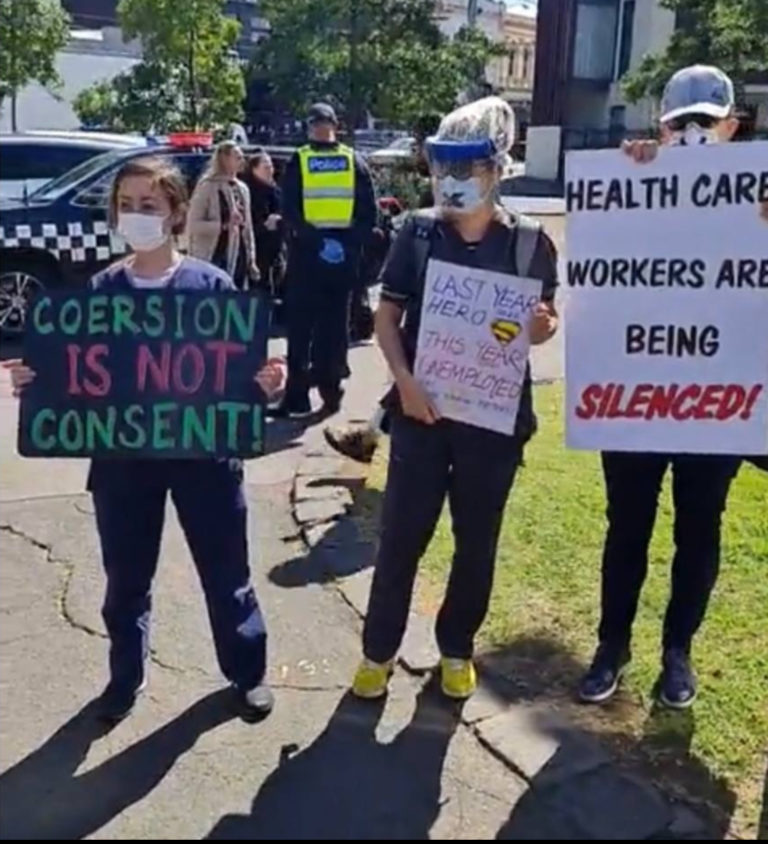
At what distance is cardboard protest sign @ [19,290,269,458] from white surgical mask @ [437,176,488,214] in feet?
2.02

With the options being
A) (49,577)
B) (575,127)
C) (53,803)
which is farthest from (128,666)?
(575,127)

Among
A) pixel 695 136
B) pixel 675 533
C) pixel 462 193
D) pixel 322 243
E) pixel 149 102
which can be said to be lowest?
pixel 675 533

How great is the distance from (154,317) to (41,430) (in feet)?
1.58

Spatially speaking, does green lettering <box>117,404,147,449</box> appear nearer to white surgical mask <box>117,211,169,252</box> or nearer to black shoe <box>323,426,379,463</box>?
white surgical mask <box>117,211,169,252</box>

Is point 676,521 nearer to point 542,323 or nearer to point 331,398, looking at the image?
point 542,323

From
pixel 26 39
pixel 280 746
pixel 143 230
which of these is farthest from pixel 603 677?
pixel 26 39

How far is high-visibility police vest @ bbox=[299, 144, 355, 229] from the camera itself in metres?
6.53

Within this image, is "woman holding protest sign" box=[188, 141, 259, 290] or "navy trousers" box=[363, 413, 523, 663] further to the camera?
"woman holding protest sign" box=[188, 141, 259, 290]

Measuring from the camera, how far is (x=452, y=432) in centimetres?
324

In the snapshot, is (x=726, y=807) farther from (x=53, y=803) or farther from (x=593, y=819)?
(x=53, y=803)

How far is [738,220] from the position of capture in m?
3.18

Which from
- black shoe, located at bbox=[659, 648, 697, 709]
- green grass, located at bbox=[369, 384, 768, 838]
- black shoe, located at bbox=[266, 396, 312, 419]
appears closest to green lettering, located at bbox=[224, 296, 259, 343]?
green grass, located at bbox=[369, 384, 768, 838]

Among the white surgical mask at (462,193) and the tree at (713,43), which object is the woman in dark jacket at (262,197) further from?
the tree at (713,43)

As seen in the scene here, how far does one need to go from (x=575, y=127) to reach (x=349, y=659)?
118 feet
